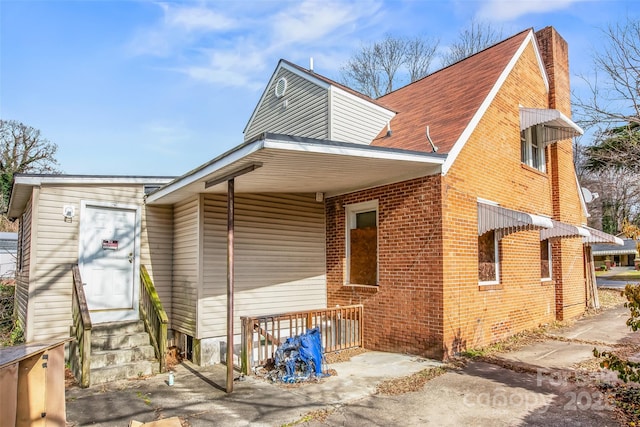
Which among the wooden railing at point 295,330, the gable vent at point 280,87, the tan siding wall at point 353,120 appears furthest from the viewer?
the gable vent at point 280,87

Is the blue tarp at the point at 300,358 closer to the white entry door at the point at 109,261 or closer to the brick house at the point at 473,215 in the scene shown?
the brick house at the point at 473,215

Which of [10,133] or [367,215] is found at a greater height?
[10,133]

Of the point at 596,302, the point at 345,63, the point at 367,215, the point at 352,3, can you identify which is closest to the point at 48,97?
the point at 352,3

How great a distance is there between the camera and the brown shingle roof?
839 cm

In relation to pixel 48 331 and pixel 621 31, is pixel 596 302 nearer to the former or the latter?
pixel 621 31

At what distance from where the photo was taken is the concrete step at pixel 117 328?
7445mm

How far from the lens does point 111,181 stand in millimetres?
8133

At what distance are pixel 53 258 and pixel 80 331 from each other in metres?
1.78

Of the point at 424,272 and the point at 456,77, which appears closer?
the point at 424,272

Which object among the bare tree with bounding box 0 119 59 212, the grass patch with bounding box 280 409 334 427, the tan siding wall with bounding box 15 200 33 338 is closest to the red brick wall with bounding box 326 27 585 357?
the grass patch with bounding box 280 409 334 427

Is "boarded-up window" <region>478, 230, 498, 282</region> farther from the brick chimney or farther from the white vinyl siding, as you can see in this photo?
the white vinyl siding

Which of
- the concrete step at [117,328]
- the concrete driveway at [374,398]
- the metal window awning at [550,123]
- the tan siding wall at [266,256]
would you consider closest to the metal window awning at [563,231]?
the metal window awning at [550,123]

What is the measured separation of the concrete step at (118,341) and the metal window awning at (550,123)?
9.48 meters

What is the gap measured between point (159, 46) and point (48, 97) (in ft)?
13.6
